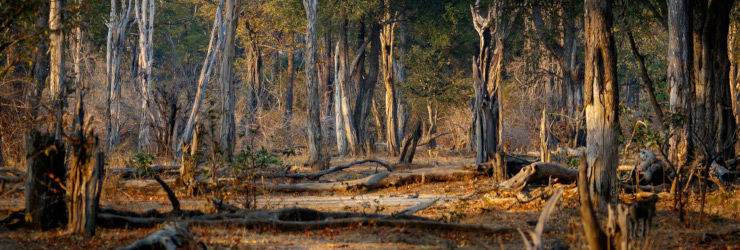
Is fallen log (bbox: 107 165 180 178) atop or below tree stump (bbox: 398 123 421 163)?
below

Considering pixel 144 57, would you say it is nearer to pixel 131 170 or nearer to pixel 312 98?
pixel 312 98

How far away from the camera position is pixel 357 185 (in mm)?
14023

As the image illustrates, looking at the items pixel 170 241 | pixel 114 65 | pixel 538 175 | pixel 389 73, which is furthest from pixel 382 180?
pixel 114 65

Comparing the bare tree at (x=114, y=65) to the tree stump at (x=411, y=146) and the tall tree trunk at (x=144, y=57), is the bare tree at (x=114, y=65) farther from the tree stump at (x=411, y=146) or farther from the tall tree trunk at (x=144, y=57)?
the tree stump at (x=411, y=146)

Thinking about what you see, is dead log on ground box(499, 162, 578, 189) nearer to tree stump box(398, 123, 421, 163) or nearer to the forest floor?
the forest floor

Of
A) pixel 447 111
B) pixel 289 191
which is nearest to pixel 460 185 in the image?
pixel 289 191

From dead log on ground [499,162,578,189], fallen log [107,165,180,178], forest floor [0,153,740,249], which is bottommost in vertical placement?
forest floor [0,153,740,249]

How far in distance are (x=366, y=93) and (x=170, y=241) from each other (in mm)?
21466

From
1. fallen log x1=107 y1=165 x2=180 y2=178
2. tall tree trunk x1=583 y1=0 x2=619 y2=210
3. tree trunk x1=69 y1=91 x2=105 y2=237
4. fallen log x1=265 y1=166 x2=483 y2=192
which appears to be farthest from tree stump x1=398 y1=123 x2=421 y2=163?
tree trunk x1=69 y1=91 x2=105 y2=237

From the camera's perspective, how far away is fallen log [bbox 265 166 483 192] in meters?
13.8

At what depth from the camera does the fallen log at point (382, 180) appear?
1379 centimetres

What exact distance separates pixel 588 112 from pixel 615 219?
4109 mm

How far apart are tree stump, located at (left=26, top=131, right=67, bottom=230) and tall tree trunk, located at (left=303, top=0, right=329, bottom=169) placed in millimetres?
10004

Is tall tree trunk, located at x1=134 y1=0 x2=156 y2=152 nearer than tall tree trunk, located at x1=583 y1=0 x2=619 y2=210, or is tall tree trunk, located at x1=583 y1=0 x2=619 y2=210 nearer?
tall tree trunk, located at x1=583 y1=0 x2=619 y2=210
